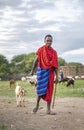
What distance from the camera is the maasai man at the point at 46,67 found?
12.1 metres

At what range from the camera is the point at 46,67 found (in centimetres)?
1212

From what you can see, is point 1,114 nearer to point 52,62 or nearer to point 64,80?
point 52,62

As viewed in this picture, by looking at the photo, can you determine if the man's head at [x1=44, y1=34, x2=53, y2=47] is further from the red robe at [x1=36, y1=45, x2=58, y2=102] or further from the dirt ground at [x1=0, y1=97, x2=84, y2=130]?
the dirt ground at [x1=0, y1=97, x2=84, y2=130]

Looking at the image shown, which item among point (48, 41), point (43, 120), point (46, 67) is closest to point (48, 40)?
point (48, 41)

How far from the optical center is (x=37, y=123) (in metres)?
10.4

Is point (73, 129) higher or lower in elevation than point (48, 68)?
lower

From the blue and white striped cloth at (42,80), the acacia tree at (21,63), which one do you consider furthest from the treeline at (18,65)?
the blue and white striped cloth at (42,80)

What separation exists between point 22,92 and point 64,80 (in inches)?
1272

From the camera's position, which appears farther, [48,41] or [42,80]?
[42,80]

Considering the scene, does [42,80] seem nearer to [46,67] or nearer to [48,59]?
[46,67]

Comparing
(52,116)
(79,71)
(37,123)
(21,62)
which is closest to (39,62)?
(52,116)

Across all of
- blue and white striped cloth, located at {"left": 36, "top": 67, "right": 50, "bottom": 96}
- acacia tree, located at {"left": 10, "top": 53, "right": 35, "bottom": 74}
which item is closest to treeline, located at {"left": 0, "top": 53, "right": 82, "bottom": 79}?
acacia tree, located at {"left": 10, "top": 53, "right": 35, "bottom": 74}

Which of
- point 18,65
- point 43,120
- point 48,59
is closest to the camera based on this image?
point 43,120

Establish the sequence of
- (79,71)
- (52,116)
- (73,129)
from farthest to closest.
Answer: (79,71)
(52,116)
(73,129)
